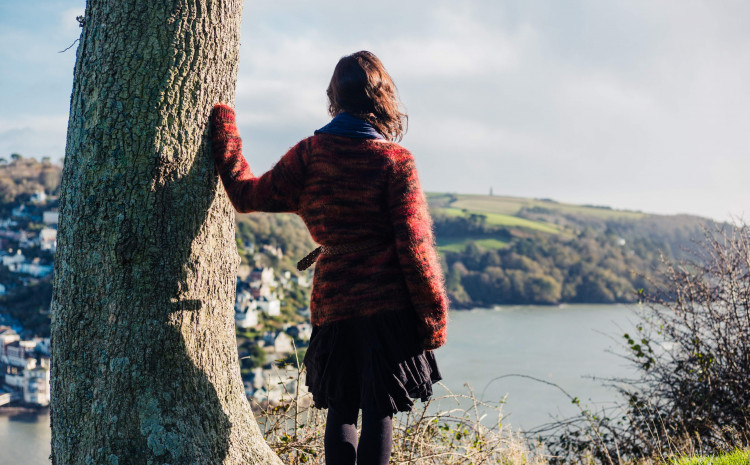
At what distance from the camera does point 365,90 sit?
184 cm

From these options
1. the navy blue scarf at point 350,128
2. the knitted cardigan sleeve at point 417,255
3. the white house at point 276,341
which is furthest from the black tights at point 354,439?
the white house at point 276,341

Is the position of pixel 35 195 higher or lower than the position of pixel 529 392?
higher

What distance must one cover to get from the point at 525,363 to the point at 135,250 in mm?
18774

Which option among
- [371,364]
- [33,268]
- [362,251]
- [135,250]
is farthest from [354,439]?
[33,268]

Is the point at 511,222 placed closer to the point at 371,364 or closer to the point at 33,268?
the point at 33,268

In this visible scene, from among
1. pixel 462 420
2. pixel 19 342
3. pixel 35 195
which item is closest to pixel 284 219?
pixel 35 195

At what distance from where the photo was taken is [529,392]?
13.6m

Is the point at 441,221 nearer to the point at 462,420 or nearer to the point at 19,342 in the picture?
the point at 19,342

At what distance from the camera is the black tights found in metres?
1.78

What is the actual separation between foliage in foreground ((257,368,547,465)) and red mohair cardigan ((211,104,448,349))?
89 centimetres

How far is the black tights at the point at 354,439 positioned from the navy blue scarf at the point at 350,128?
0.85 m

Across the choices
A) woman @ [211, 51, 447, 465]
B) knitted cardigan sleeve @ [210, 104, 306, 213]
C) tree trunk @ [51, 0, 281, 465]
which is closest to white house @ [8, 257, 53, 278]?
tree trunk @ [51, 0, 281, 465]

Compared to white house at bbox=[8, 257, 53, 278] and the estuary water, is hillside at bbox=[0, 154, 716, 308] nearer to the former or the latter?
the estuary water

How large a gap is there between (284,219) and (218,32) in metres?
25.8
